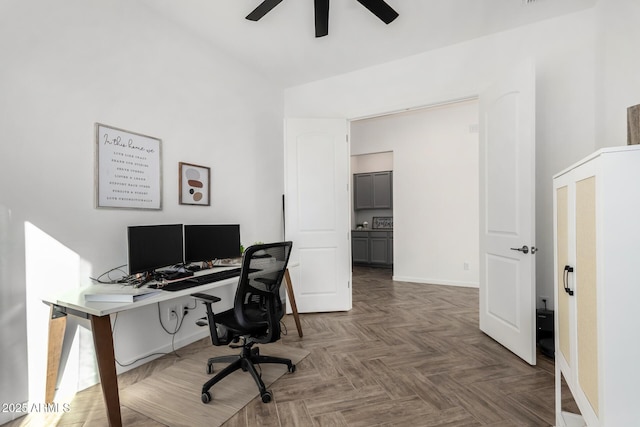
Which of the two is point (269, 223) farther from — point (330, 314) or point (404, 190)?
point (404, 190)

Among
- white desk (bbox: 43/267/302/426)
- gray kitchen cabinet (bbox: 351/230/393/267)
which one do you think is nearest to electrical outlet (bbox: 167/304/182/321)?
white desk (bbox: 43/267/302/426)

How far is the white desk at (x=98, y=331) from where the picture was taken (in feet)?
5.21

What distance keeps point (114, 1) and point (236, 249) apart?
7.56 ft

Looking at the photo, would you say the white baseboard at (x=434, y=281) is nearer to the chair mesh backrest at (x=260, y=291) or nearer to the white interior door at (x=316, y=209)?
the white interior door at (x=316, y=209)

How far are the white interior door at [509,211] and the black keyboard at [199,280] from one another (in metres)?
2.39

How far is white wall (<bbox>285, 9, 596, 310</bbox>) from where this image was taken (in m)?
2.65

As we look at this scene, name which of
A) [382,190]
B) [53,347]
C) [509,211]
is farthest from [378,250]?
[53,347]

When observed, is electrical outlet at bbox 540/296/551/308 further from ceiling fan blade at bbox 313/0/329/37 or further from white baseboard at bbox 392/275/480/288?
ceiling fan blade at bbox 313/0/329/37

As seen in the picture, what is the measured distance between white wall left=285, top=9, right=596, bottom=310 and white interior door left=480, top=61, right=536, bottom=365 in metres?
0.43

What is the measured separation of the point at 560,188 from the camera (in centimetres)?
154

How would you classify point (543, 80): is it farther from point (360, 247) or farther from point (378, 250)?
point (360, 247)

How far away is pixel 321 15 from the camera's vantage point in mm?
2361

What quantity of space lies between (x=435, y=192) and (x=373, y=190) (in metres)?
1.69

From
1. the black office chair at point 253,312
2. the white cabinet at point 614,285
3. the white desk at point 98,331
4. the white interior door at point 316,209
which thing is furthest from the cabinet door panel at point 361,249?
the white cabinet at point 614,285
